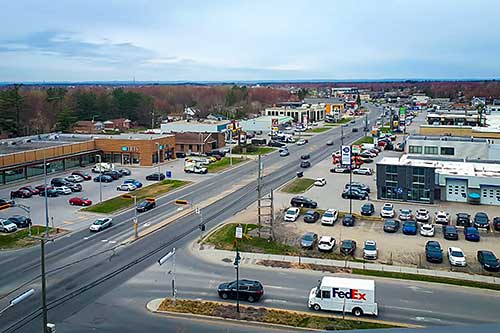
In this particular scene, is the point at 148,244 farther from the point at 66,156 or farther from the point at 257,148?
the point at 257,148

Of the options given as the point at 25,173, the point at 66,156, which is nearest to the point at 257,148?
the point at 66,156

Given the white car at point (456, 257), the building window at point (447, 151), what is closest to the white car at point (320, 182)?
the building window at point (447, 151)

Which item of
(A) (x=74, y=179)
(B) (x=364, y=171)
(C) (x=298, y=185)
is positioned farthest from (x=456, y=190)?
(A) (x=74, y=179)

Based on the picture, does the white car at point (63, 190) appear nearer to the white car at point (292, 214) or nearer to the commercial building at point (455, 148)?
the white car at point (292, 214)

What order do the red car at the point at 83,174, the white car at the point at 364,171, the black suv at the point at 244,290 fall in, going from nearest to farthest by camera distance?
the black suv at the point at 244,290 < the red car at the point at 83,174 < the white car at the point at 364,171

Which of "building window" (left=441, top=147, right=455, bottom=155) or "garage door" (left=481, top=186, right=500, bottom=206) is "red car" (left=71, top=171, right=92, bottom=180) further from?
"building window" (left=441, top=147, right=455, bottom=155)

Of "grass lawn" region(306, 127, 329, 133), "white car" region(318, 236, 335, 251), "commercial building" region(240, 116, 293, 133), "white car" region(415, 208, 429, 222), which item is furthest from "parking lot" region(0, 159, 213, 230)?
"grass lawn" region(306, 127, 329, 133)
